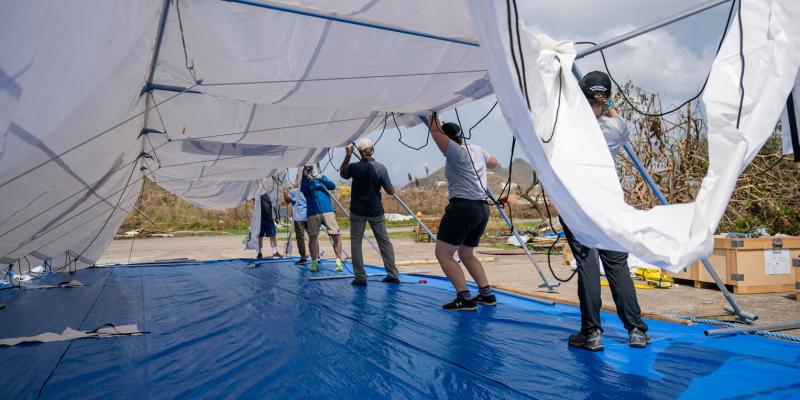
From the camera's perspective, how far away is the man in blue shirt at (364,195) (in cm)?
600

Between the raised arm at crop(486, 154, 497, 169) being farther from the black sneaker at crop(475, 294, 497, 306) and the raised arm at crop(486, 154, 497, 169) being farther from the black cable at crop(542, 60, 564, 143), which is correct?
the black cable at crop(542, 60, 564, 143)

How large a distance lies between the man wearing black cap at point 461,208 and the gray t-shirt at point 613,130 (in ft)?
3.71

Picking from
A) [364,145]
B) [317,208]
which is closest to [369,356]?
[364,145]

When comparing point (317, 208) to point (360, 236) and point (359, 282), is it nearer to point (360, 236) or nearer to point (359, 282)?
point (360, 236)

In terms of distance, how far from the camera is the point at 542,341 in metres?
3.33

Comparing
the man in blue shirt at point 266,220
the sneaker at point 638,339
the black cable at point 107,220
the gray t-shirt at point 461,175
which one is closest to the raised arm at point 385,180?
the gray t-shirt at point 461,175

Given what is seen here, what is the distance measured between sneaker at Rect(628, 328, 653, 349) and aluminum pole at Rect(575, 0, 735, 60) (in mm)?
1615

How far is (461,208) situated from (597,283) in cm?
132

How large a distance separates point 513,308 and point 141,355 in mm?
2808

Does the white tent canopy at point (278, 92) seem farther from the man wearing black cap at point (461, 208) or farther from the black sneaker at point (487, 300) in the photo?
the black sneaker at point (487, 300)

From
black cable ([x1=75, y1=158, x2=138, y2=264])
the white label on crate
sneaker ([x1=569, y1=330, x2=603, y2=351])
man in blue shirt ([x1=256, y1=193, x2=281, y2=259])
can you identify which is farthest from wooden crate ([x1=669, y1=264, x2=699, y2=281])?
man in blue shirt ([x1=256, y1=193, x2=281, y2=259])

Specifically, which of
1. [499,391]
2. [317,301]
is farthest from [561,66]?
[317,301]

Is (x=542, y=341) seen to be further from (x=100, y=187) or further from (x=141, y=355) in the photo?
(x=100, y=187)

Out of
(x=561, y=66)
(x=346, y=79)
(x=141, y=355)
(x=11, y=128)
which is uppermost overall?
(x=346, y=79)
